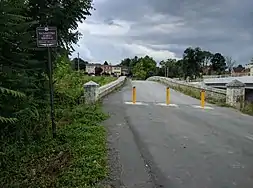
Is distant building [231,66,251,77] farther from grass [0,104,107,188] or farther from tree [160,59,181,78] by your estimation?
grass [0,104,107,188]

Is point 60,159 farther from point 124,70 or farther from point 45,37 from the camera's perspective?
point 124,70

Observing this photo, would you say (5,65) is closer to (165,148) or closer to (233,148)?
(165,148)

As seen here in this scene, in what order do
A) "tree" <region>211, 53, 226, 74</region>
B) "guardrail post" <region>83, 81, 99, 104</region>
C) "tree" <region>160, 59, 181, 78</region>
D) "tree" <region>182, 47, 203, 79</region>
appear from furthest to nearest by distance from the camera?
1. "tree" <region>160, 59, 181, 78</region>
2. "tree" <region>211, 53, 226, 74</region>
3. "tree" <region>182, 47, 203, 79</region>
4. "guardrail post" <region>83, 81, 99, 104</region>

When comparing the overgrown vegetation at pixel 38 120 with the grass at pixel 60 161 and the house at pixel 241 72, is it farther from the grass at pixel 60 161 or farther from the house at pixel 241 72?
the house at pixel 241 72

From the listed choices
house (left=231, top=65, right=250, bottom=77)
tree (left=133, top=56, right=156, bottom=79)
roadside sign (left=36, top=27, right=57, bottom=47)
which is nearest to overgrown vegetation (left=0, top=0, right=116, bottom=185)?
roadside sign (left=36, top=27, right=57, bottom=47)

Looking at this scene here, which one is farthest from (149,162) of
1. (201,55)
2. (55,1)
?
(201,55)

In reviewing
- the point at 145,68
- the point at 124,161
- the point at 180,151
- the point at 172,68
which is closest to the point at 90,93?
the point at 180,151

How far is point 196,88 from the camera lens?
25.3 m

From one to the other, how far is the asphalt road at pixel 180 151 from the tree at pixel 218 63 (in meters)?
84.6

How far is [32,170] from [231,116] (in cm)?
970

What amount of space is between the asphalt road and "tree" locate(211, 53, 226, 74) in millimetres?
84644

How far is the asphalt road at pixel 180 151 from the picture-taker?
20.7 ft

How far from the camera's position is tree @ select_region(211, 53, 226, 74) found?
96.1 meters

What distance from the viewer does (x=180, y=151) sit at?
326 inches
